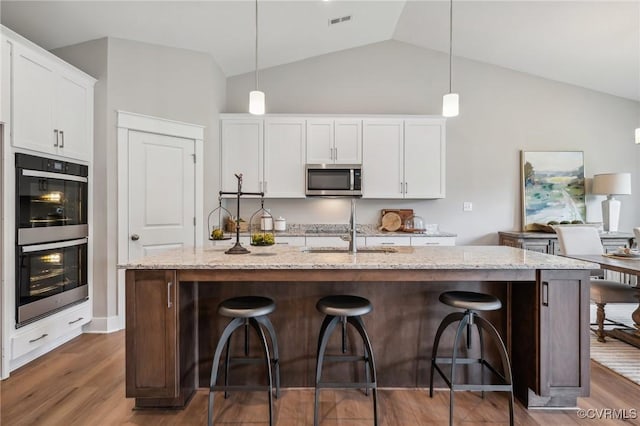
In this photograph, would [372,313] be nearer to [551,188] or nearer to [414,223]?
[414,223]

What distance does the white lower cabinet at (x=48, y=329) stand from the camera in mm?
2436

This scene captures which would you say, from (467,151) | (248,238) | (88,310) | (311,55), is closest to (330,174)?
(248,238)

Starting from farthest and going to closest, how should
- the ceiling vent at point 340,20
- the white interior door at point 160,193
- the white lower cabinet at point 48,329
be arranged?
the ceiling vent at point 340,20
the white interior door at point 160,193
the white lower cabinet at point 48,329

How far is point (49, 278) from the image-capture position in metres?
2.72

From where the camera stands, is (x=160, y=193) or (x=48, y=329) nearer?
(x=48, y=329)

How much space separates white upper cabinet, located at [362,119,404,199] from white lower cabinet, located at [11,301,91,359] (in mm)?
3228

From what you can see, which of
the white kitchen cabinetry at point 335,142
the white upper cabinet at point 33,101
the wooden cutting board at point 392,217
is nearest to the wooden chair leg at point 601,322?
the wooden cutting board at point 392,217

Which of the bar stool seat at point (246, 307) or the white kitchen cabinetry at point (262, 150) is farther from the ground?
the white kitchen cabinetry at point (262, 150)

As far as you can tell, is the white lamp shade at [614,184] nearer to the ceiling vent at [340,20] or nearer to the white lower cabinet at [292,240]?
the ceiling vent at [340,20]

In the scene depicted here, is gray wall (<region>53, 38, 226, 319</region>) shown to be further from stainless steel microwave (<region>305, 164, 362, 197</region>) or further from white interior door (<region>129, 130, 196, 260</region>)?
stainless steel microwave (<region>305, 164, 362, 197</region>)

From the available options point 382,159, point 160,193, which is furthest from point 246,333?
point 382,159

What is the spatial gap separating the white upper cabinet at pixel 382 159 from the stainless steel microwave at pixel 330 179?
18cm

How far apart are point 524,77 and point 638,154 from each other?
1952 mm

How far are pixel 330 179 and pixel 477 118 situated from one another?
7.55 feet
